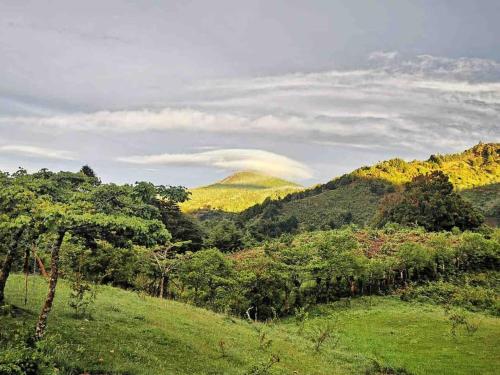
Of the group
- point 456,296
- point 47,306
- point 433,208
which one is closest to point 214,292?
point 456,296

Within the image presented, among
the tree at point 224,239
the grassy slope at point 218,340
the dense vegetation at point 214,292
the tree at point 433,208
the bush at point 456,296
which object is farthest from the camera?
the tree at point 433,208

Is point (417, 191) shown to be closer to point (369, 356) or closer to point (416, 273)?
point (416, 273)

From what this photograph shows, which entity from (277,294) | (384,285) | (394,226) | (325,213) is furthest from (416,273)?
(325,213)

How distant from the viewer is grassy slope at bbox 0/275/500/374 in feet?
70.3

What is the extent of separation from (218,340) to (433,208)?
93.5 meters

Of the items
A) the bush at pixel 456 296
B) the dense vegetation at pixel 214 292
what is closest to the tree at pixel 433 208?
the dense vegetation at pixel 214 292

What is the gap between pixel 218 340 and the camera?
29422mm

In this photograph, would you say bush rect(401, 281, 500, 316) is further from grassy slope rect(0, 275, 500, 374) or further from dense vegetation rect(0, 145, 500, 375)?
grassy slope rect(0, 275, 500, 374)

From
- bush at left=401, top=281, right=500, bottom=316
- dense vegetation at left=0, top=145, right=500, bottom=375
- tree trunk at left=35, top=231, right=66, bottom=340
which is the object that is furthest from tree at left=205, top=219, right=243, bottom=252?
tree trunk at left=35, top=231, right=66, bottom=340

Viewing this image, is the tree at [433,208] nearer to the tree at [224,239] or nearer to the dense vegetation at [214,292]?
the dense vegetation at [214,292]

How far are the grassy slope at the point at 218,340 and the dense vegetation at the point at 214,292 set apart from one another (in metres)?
0.14

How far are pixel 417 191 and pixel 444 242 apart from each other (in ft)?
144

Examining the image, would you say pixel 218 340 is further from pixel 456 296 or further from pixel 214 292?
pixel 456 296

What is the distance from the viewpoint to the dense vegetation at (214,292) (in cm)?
2000
